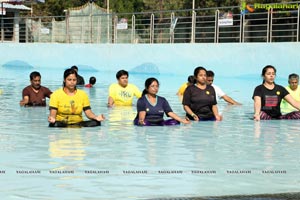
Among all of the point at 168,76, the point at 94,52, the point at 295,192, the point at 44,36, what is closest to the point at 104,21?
the point at 94,52

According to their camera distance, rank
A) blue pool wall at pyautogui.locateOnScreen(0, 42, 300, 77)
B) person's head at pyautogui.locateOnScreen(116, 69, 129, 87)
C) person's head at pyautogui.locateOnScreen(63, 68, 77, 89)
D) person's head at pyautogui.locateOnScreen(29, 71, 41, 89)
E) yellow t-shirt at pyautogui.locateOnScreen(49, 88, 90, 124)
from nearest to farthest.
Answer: person's head at pyautogui.locateOnScreen(63, 68, 77, 89) → yellow t-shirt at pyautogui.locateOnScreen(49, 88, 90, 124) → person's head at pyautogui.locateOnScreen(29, 71, 41, 89) → person's head at pyautogui.locateOnScreen(116, 69, 129, 87) → blue pool wall at pyautogui.locateOnScreen(0, 42, 300, 77)

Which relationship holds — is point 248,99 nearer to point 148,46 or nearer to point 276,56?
point 276,56

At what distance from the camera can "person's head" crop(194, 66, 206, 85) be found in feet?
36.8

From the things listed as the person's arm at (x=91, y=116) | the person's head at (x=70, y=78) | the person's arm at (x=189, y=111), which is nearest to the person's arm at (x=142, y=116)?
the person's arm at (x=91, y=116)

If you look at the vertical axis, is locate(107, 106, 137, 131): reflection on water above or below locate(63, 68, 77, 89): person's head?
below

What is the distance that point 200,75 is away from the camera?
11.3m

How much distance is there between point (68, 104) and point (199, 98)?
2.39 meters

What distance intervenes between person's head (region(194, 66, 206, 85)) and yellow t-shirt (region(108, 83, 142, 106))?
289cm

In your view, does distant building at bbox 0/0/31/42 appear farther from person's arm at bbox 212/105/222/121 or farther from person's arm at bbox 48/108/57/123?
person's arm at bbox 48/108/57/123

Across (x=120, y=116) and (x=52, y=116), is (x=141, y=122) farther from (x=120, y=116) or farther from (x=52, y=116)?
(x=120, y=116)

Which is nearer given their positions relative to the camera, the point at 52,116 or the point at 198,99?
the point at 52,116

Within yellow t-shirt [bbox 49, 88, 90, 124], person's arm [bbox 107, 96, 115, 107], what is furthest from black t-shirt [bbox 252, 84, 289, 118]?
person's arm [bbox 107, 96, 115, 107]

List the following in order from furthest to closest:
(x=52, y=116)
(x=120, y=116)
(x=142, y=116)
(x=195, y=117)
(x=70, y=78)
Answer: (x=120, y=116) → (x=195, y=117) → (x=142, y=116) → (x=52, y=116) → (x=70, y=78)

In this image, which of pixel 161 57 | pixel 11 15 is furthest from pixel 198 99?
pixel 11 15
